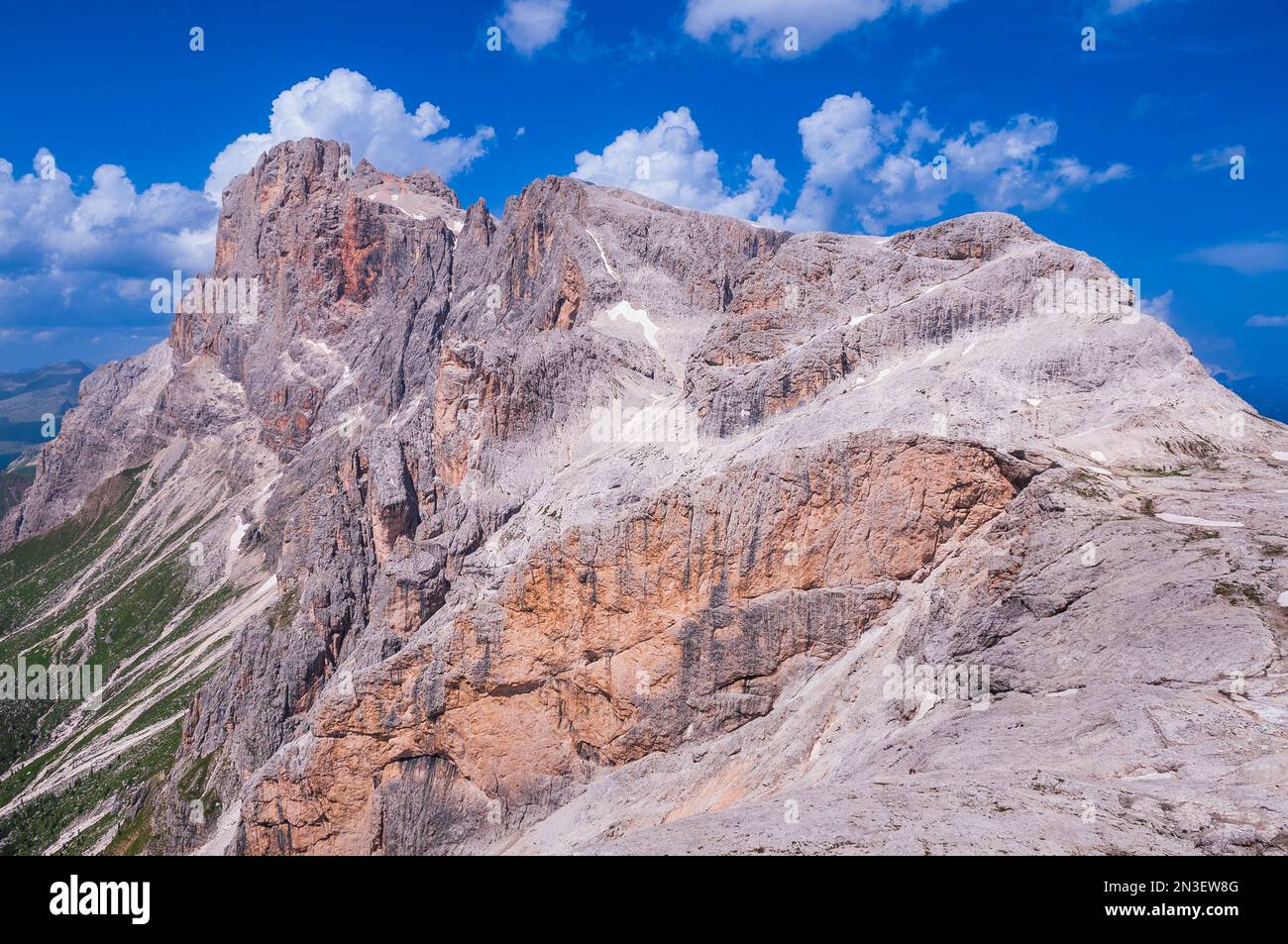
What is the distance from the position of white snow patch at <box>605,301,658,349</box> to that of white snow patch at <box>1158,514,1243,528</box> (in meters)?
72.4

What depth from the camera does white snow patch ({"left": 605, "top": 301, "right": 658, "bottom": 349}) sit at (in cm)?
10200

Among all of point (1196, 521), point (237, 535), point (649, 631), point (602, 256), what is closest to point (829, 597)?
point (649, 631)

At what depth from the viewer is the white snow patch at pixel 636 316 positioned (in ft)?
335

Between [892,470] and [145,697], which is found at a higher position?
[892,470]

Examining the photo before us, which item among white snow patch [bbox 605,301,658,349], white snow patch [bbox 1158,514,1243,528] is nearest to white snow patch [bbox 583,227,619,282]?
white snow patch [bbox 605,301,658,349]

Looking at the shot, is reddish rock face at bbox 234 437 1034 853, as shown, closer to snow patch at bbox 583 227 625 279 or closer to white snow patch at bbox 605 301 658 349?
white snow patch at bbox 605 301 658 349

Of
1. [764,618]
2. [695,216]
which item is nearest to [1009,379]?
[764,618]

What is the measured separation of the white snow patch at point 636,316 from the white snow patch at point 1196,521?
72423 mm

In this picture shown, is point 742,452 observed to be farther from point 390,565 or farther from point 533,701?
point 390,565

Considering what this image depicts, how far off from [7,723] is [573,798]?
524 ft

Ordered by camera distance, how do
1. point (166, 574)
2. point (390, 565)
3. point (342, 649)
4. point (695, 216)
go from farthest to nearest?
point (166, 574) → point (695, 216) → point (342, 649) → point (390, 565)

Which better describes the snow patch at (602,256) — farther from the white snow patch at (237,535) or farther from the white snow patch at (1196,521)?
the white snow patch at (237,535)

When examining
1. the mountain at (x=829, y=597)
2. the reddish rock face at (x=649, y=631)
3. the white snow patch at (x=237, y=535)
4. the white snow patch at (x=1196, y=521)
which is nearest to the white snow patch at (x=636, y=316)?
the mountain at (x=829, y=597)
